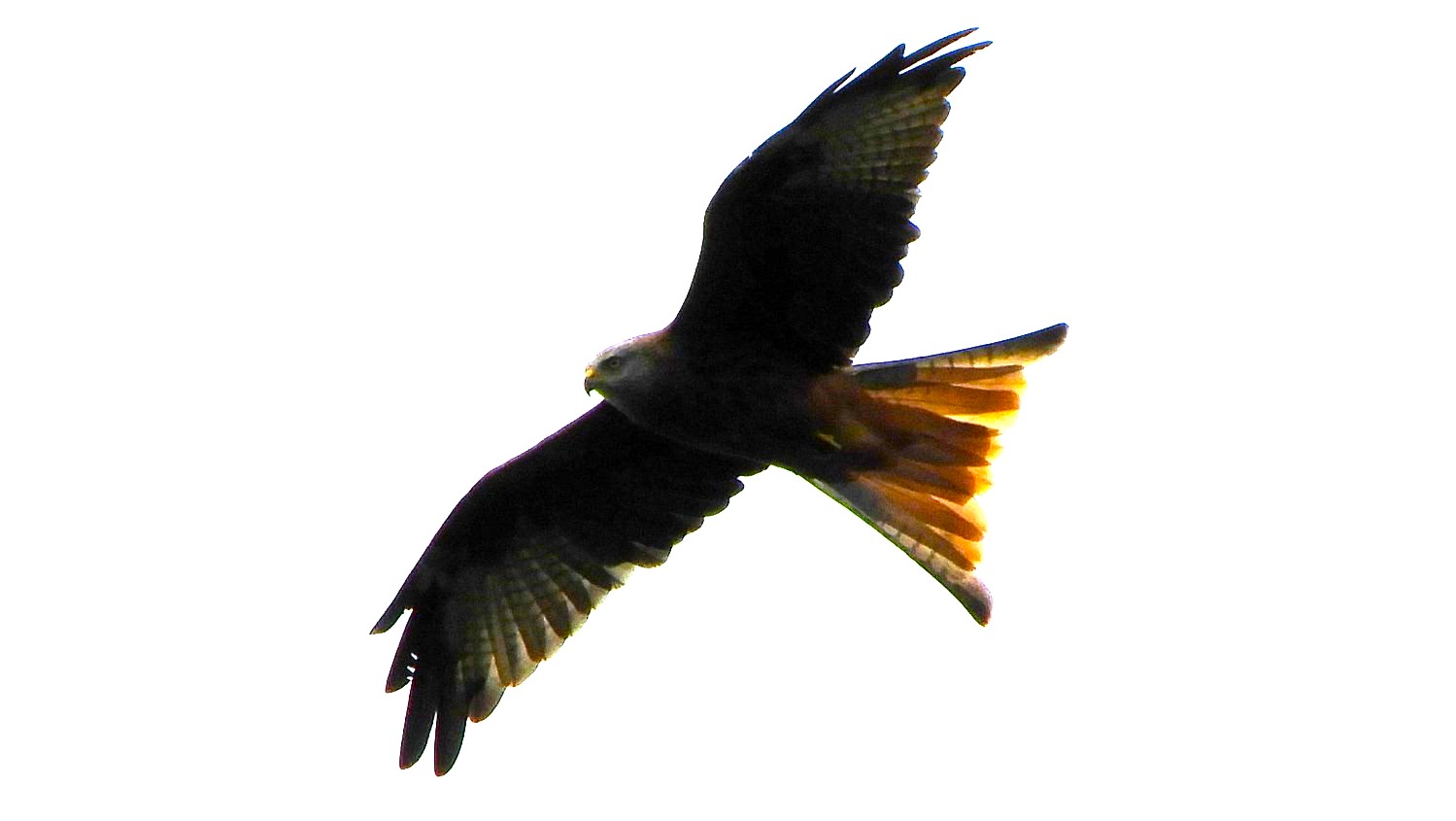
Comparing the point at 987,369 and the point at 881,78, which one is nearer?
the point at 881,78

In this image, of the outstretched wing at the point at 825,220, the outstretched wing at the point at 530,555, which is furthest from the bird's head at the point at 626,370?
the outstretched wing at the point at 530,555

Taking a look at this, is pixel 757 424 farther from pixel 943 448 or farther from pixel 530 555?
pixel 530 555

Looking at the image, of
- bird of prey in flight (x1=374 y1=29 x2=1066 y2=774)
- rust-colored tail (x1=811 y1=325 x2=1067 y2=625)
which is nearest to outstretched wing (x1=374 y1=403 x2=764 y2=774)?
bird of prey in flight (x1=374 y1=29 x2=1066 y2=774)

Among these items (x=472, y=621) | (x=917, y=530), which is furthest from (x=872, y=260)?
(x=472, y=621)

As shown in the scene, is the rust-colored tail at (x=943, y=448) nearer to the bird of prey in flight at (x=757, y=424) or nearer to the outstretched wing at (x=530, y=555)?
the bird of prey in flight at (x=757, y=424)

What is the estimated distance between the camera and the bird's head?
7.88 m

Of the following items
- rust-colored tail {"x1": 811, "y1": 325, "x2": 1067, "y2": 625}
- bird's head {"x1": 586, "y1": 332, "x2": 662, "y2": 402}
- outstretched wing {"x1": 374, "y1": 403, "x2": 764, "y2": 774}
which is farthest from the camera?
outstretched wing {"x1": 374, "y1": 403, "x2": 764, "y2": 774}

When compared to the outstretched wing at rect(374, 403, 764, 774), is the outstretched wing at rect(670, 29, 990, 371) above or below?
above

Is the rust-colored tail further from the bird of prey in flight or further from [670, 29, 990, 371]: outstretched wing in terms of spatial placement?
[670, 29, 990, 371]: outstretched wing

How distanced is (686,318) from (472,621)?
6.24 ft

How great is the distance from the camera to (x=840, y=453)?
8164 mm

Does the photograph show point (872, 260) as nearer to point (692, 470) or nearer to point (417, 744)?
point (692, 470)

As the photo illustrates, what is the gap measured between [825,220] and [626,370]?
92 cm

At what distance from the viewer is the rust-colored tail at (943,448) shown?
26.7ft
